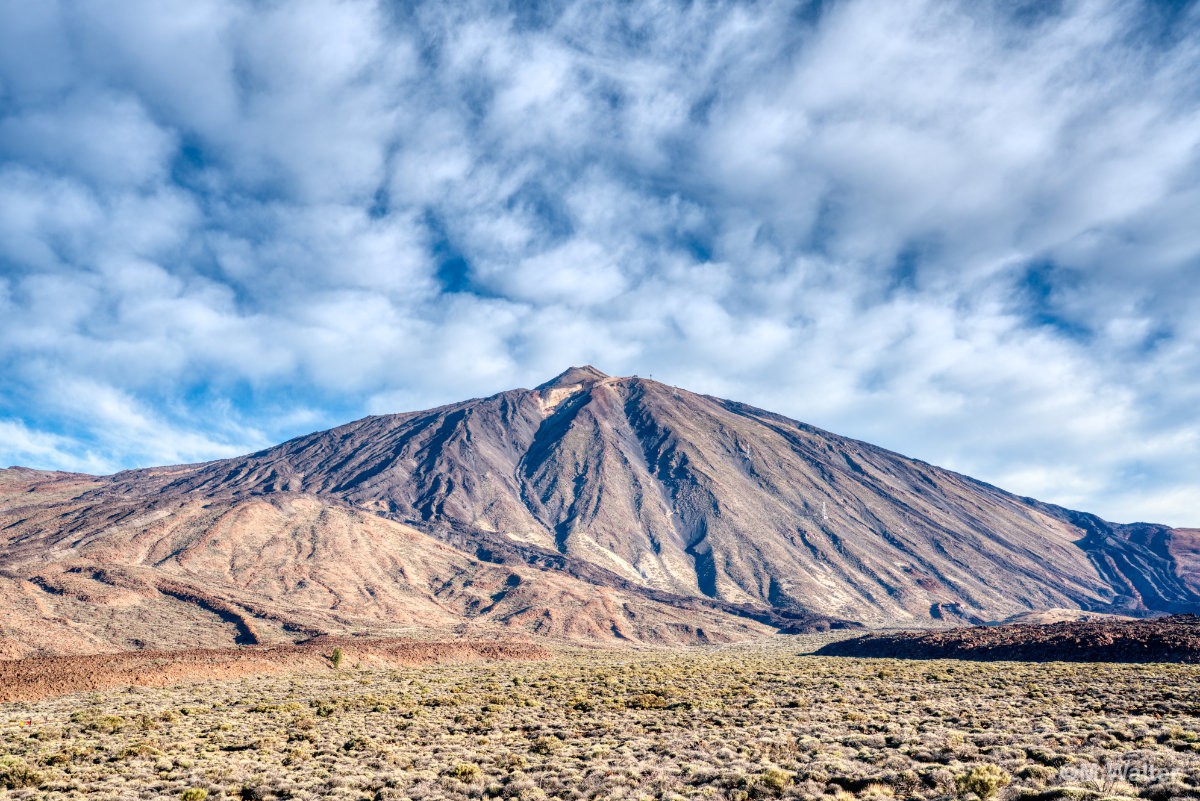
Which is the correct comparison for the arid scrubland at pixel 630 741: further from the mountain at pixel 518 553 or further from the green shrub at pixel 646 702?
the mountain at pixel 518 553

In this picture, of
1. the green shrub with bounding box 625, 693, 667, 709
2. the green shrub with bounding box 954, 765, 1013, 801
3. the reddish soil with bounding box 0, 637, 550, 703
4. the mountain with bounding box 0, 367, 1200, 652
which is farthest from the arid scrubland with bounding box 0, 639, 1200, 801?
the mountain with bounding box 0, 367, 1200, 652

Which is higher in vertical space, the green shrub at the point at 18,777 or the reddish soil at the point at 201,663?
the green shrub at the point at 18,777

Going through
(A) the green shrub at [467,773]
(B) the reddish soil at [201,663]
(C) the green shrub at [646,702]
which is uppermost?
(A) the green shrub at [467,773]

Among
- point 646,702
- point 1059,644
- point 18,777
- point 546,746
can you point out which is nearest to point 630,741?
point 546,746

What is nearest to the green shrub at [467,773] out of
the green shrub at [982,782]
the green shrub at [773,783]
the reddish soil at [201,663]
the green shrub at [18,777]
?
the green shrub at [773,783]

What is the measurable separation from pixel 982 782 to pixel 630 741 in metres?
9.87

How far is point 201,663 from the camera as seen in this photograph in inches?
1607

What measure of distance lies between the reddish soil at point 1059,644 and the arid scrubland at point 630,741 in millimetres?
15527

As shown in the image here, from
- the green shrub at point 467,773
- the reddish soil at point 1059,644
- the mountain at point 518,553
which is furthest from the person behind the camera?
the mountain at point 518,553

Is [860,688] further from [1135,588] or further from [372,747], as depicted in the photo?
[1135,588]

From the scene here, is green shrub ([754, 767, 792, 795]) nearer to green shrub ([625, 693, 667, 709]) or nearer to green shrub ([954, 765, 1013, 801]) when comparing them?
green shrub ([954, 765, 1013, 801])

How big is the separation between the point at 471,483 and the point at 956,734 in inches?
6437

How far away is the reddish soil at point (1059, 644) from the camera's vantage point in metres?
45.5

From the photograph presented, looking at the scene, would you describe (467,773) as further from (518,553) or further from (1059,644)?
(518,553)
